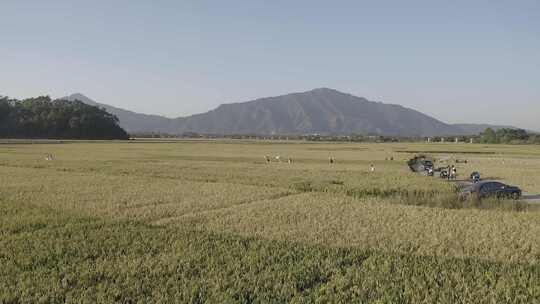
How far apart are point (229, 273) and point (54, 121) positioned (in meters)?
154

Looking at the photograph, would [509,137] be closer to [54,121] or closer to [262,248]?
[54,121]

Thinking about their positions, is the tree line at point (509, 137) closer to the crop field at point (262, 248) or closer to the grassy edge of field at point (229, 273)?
the crop field at point (262, 248)

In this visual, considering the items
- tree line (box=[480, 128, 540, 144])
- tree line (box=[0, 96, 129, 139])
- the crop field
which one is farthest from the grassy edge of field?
tree line (box=[480, 128, 540, 144])

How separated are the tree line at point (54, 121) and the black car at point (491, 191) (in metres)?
145

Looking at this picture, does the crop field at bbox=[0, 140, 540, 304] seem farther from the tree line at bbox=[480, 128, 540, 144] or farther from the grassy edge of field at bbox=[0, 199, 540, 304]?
the tree line at bbox=[480, 128, 540, 144]

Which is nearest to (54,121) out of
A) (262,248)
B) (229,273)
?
(262,248)

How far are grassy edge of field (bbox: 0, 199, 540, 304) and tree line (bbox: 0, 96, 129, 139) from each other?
145593mm

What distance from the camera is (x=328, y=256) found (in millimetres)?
11805

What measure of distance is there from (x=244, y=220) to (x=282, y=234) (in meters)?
2.89

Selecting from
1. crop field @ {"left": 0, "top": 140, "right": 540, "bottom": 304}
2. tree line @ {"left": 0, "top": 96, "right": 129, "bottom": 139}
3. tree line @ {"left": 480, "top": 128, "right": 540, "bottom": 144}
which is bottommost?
crop field @ {"left": 0, "top": 140, "right": 540, "bottom": 304}

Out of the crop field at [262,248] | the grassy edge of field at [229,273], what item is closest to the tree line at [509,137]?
the crop field at [262,248]

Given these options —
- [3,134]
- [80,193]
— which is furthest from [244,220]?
[3,134]

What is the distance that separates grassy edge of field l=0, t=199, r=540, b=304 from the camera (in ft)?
29.3

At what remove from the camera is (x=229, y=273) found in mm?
10383
